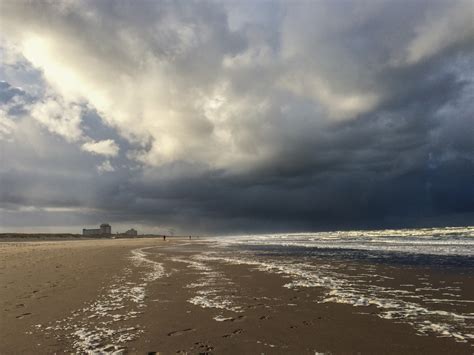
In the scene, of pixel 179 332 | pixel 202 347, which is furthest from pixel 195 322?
pixel 202 347

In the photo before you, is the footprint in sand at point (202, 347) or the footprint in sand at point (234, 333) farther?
the footprint in sand at point (234, 333)

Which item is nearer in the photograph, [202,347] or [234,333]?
[202,347]

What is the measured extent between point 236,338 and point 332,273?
1167 centimetres

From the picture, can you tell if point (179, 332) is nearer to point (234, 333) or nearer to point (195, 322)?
point (195, 322)

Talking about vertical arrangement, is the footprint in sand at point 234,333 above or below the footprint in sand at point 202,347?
above

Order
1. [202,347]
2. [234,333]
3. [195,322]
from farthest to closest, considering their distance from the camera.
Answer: [195,322] < [234,333] < [202,347]

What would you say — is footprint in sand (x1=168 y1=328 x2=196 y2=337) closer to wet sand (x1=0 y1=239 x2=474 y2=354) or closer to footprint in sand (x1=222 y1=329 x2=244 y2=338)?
wet sand (x1=0 y1=239 x2=474 y2=354)

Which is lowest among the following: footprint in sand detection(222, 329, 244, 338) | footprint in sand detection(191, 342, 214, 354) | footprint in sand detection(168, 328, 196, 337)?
footprint in sand detection(191, 342, 214, 354)

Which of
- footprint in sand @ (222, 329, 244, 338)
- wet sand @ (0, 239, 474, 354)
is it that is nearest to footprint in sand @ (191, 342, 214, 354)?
wet sand @ (0, 239, 474, 354)

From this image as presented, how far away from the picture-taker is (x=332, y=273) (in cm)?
1781

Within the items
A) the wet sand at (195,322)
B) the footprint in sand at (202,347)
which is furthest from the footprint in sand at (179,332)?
the footprint in sand at (202,347)

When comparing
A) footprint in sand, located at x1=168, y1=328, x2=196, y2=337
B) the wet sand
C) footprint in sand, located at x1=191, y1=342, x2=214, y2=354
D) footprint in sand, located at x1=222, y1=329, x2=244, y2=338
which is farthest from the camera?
footprint in sand, located at x1=168, y1=328, x2=196, y2=337

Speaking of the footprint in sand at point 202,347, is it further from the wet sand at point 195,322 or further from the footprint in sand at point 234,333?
the footprint in sand at point 234,333

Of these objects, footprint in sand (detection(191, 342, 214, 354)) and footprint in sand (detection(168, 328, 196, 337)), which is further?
footprint in sand (detection(168, 328, 196, 337))
